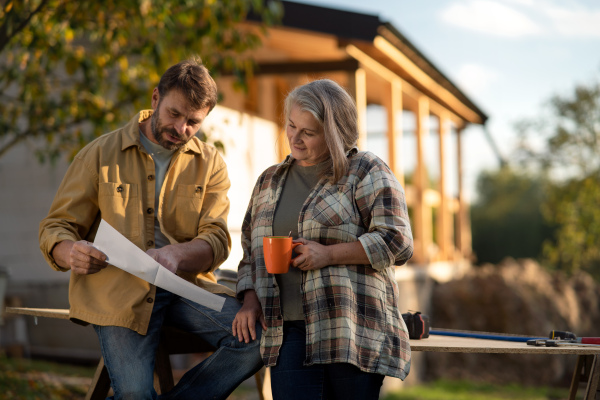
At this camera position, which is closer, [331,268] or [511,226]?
[331,268]

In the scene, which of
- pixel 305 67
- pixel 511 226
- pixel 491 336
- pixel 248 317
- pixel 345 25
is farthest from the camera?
pixel 511 226

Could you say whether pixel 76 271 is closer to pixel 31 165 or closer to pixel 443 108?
pixel 31 165

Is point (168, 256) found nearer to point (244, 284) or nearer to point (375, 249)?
point (244, 284)

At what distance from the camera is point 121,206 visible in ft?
10.5

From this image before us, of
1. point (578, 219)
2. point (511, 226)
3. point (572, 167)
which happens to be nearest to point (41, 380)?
point (578, 219)

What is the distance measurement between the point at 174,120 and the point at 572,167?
1544 cm

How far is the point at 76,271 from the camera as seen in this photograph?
3004mm

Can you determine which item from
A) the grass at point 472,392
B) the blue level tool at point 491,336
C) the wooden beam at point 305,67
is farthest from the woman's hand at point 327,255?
the grass at point 472,392

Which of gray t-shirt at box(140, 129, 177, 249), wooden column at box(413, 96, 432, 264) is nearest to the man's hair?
gray t-shirt at box(140, 129, 177, 249)

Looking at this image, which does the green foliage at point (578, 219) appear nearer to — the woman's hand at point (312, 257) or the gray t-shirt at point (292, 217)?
the gray t-shirt at point (292, 217)

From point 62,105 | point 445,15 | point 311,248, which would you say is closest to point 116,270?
point 311,248

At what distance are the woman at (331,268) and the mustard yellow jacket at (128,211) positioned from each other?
0.44m

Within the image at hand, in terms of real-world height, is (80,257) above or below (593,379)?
above

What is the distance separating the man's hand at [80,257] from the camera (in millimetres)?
2916
